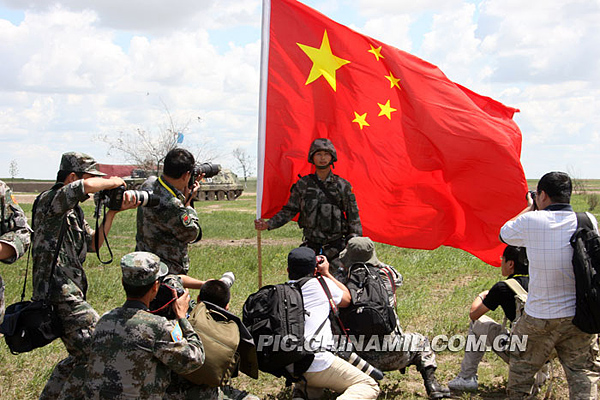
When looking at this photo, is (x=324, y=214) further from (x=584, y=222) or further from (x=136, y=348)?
(x=136, y=348)

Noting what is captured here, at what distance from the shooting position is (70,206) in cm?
409

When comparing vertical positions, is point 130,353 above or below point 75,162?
below

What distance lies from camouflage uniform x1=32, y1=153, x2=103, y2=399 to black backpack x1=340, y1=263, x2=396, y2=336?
1997 millimetres

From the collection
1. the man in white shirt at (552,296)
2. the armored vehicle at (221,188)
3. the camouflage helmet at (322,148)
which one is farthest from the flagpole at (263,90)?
the armored vehicle at (221,188)

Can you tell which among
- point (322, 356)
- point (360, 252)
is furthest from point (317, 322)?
point (360, 252)

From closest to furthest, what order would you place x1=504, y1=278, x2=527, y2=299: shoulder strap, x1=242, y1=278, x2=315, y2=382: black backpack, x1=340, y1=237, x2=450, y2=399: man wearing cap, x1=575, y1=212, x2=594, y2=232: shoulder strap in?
x1=575, y1=212, x2=594, y2=232: shoulder strap
x1=242, y1=278, x2=315, y2=382: black backpack
x1=504, y1=278, x2=527, y2=299: shoulder strap
x1=340, y1=237, x2=450, y2=399: man wearing cap

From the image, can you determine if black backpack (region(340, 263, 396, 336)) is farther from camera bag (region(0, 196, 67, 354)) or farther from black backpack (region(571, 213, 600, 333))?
camera bag (region(0, 196, 67, 354))

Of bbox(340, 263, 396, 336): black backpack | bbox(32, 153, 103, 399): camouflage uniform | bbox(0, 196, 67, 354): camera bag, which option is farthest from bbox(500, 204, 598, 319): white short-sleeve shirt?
bbox(0, 196, 67, 354): camera bag

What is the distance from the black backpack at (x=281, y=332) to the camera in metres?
4.37

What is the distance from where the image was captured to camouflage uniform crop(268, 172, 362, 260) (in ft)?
21.5

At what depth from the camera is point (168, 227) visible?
484 cm

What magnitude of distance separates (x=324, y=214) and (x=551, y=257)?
279cm

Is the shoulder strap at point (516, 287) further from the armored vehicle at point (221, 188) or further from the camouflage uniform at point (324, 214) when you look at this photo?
the armored vehicle at point (221, 188)

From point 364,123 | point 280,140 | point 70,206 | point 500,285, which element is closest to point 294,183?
point 280,140
